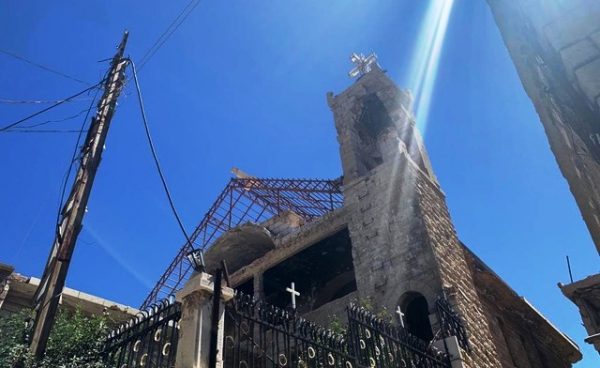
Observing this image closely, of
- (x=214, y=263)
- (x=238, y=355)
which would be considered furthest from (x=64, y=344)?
(x=214, y=263)

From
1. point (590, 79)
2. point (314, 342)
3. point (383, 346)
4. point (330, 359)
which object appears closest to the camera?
point (590, 79)

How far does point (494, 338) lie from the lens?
40.5 feet

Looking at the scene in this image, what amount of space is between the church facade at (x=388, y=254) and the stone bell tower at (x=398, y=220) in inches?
1.3

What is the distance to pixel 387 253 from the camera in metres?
12.3

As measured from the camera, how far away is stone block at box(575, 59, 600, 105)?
7.45 ft

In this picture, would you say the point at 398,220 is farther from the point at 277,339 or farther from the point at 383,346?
the point at 277,339

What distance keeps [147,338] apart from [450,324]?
20.0ft

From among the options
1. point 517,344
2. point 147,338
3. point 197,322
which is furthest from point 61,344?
point 517,344

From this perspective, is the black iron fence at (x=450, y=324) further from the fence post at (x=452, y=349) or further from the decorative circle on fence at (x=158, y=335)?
the decorative circle on fence at (x=158, y=335)

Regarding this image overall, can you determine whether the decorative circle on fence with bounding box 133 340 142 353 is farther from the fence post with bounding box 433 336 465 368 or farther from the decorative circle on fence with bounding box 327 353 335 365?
the fence post with bounding box 433 336 465 368

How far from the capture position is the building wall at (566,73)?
2.35m

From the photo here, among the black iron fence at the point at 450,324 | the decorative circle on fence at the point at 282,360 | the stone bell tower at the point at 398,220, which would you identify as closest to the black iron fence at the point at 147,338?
the decorative circle on fence at the point at 282,360

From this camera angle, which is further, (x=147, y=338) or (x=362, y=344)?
(x=362, y=344)

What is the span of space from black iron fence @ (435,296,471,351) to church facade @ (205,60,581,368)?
168 millimetres
